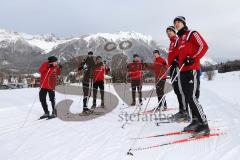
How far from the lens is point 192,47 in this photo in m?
5.70

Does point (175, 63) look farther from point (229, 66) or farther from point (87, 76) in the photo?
point (229, 66)

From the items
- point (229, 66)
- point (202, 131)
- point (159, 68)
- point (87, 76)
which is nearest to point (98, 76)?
point (87, 76)

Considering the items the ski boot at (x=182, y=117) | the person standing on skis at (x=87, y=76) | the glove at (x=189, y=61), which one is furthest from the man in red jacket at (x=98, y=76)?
the glove at (x=189, y=61)

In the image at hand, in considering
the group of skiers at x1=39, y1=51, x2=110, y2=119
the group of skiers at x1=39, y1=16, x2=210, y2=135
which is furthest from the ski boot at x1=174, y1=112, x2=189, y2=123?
the group of skiers at x1=39, y1=51, x2=110, y2=119

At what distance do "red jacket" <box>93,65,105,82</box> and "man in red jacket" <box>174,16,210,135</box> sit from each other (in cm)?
494

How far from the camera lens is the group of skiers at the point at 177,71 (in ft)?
18.3

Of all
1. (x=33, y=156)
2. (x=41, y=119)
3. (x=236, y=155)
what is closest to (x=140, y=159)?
(x=236, y=155)

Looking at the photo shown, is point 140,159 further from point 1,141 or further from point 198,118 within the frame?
point 1,141

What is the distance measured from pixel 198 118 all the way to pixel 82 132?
2.52m

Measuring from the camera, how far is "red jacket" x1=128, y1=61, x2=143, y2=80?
38.3 feet

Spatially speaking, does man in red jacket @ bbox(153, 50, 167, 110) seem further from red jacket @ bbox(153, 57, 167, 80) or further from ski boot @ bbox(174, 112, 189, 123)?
ski boot @ bbox(174, 112, 189, 123)

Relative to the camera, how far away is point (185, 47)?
5.77m

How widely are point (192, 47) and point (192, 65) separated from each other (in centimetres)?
32

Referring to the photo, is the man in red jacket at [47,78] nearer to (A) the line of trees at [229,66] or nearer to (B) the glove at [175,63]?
(B) the glove at [175,63]
